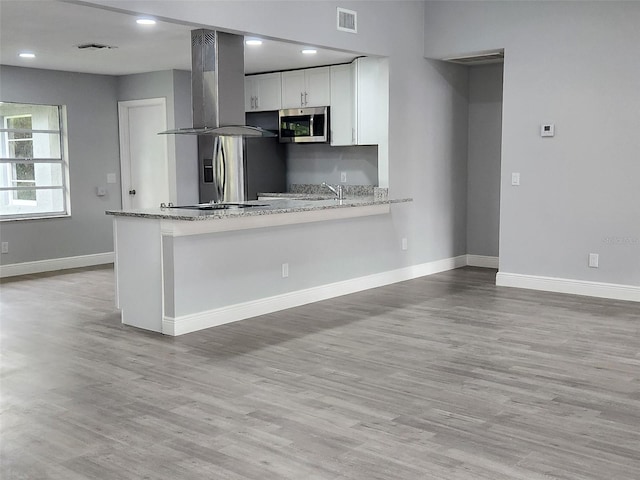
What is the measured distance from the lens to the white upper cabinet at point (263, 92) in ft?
26.1

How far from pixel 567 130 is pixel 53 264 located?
5882 millimetres

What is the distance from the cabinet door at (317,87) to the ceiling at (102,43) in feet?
0.41

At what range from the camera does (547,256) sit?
6500 mm

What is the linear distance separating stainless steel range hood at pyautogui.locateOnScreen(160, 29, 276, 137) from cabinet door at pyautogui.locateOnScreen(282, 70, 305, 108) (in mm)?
2327

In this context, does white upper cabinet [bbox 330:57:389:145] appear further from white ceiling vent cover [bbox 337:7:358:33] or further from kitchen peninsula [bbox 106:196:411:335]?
kitchen peninsula [bbox 106:196:411:335]

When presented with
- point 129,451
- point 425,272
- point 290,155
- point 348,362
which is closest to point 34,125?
point 290,155

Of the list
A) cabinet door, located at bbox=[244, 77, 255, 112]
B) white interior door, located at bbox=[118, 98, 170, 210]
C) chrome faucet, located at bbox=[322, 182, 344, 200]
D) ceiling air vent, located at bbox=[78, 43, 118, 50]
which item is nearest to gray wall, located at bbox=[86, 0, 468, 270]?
chrome faucet, located at bbox=[322, 182, 344, 200]

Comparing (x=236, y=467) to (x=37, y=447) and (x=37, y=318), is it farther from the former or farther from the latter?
(x=37, y=318)

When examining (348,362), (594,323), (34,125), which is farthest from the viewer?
(34,125)

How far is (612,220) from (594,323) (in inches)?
52.0

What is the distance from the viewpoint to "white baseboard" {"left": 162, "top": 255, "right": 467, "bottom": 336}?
16.3 ft

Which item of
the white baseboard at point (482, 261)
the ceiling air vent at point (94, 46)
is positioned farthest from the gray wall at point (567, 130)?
the ceiling air vent at point (94, 46)

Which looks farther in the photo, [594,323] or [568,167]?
[568,167]

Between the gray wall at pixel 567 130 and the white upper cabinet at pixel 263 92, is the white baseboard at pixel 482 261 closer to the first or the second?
the gray wall at pixel 567 130
